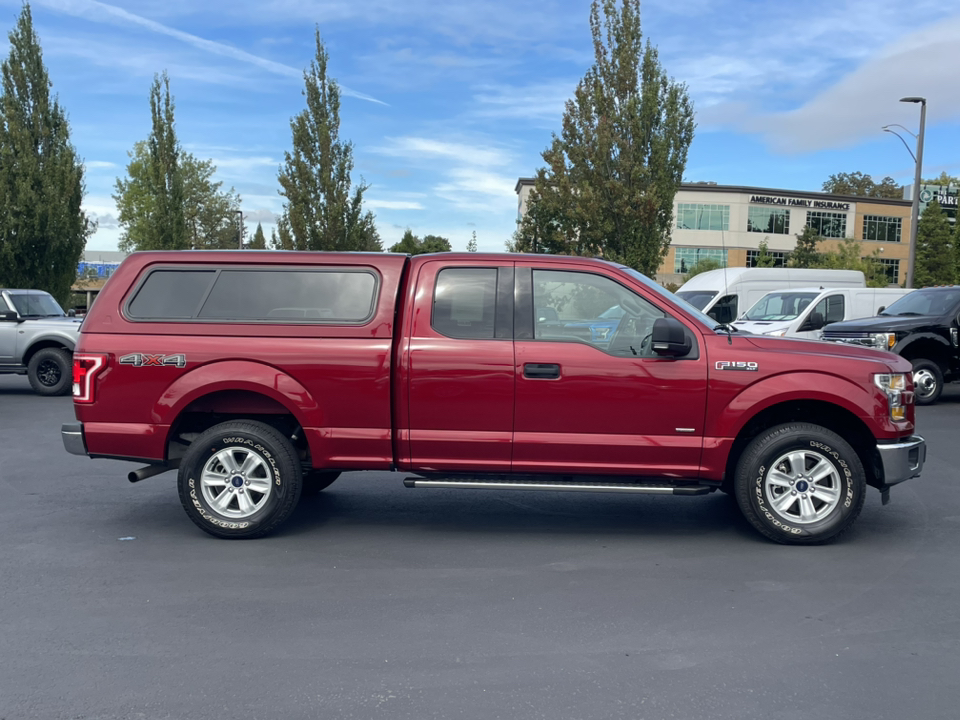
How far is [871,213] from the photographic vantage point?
6919 centimetres

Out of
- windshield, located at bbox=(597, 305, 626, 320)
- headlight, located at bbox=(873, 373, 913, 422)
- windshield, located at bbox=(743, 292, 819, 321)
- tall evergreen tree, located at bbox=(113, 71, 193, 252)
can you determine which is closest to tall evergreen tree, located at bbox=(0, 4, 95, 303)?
tall evergreen tree, located at bbox=(113, 71, 193, 252)

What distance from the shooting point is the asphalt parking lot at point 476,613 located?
3.56 metres

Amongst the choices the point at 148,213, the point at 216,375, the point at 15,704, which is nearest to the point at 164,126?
the point at 148,213

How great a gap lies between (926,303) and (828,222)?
58361 millimetres

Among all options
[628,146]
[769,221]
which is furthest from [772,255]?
[628,146]

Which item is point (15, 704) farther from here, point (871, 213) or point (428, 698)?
point (871, 213)

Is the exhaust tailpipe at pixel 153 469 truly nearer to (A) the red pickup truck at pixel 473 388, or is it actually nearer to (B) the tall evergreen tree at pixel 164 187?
(A) the red pickup truck at pixel 473 388

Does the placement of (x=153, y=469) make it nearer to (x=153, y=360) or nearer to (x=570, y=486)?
(x=153, y=360)

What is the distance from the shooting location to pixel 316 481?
7121 mm

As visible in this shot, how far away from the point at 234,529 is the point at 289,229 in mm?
23854

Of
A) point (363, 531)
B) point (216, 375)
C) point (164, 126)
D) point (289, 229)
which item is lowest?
point (363, 531)

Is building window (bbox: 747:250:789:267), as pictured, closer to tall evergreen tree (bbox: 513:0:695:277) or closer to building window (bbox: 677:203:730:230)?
building window (bbox: 677:203:730:230)

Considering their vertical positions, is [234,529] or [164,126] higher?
[164,126]

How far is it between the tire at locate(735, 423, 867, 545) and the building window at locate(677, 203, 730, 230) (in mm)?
60986
